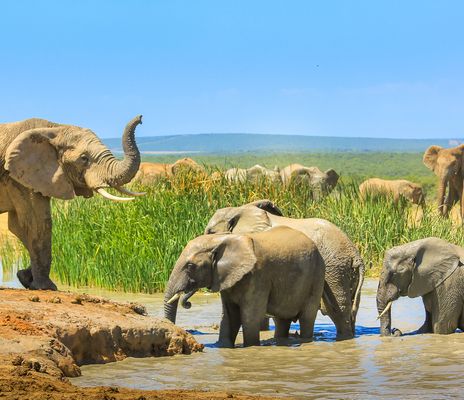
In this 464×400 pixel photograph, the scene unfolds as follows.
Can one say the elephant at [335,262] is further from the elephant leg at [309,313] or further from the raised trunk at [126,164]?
the raised trunk at [126,164]

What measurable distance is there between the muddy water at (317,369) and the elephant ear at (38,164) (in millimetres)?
2003

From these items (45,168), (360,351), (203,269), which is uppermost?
(45,168)

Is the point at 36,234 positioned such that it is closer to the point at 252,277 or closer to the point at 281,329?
the point at 252,277

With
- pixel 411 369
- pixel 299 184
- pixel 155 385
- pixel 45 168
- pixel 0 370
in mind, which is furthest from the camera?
pixel 299 184

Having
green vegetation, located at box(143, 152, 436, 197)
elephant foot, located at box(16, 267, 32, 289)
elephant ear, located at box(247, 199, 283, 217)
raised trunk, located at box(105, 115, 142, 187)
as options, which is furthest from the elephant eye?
green vegetation, located at box(143, 152, 436, 197)

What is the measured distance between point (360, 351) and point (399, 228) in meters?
6.97

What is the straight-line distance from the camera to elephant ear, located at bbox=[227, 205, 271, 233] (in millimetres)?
11516

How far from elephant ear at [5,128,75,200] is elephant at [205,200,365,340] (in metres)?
1.79

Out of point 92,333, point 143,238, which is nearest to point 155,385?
point 92,333

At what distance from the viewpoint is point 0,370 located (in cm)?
730

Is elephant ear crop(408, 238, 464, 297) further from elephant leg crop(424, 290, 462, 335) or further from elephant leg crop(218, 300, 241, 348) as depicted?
elephant leg crop(218, 300, 241, 348)

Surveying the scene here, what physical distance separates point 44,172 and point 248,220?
2066mm

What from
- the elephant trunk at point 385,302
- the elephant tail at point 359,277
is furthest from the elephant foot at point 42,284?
the elephant trunk at point 385,302

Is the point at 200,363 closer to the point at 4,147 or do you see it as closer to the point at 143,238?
the point at 4,147
